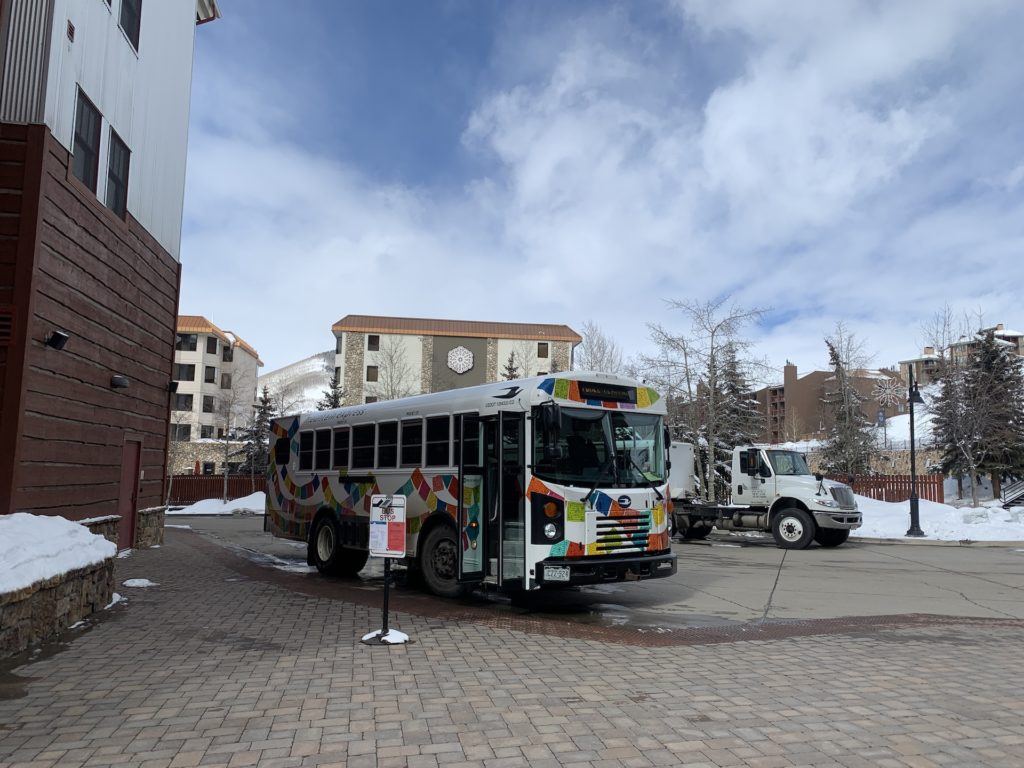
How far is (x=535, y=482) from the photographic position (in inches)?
348

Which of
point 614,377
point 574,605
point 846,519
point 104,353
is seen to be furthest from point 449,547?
point 846,519

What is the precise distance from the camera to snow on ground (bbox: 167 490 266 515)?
34.1m

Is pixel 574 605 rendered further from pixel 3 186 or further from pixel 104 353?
pixel 3 186

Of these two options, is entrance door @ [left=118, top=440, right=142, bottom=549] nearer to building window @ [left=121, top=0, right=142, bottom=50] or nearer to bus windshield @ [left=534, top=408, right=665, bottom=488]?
building window @ [left=121, top=0, right=142, bottom=50]

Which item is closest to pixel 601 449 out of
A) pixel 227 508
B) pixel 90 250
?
pixel 90 250

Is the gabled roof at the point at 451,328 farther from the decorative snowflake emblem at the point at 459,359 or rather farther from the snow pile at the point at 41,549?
the snow pile at the point at 41,549

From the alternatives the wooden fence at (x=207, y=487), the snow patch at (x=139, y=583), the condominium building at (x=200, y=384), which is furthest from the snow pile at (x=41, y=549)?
the condominium building at (x=200, y=384)

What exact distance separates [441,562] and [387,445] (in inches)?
87.9

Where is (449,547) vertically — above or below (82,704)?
above

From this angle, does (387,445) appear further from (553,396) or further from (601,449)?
(601,449)

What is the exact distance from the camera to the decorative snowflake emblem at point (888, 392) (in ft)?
166

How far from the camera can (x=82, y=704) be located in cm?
532

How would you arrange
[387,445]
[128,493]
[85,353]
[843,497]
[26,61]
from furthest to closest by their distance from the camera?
[843,497] < [128,493] < [387,445] < [85,353] < [26,61]

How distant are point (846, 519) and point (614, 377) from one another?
11.7 meters
